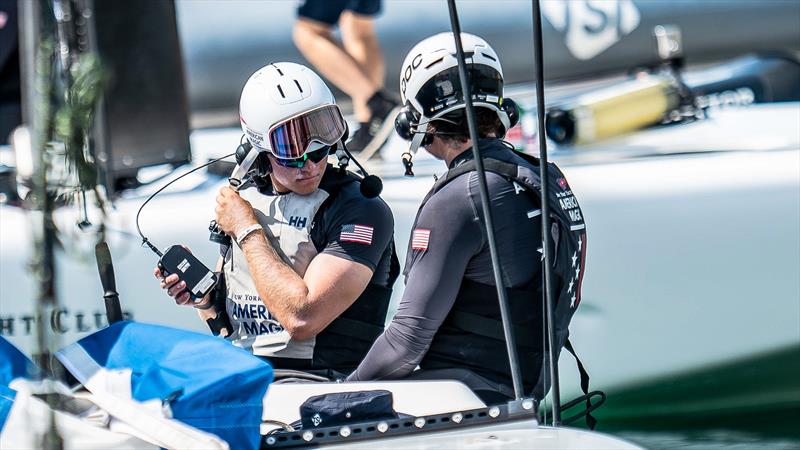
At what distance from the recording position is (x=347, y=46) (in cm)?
506

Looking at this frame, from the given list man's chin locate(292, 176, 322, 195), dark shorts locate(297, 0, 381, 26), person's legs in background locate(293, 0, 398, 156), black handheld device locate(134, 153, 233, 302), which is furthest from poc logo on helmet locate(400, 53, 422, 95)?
dark shorts locate(297, 0, 381, 26)

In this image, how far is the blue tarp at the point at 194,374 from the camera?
173 cm

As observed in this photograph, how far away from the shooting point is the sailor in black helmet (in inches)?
92.2

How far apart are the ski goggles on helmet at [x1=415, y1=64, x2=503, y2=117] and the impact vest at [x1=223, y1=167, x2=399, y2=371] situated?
330 millimetres

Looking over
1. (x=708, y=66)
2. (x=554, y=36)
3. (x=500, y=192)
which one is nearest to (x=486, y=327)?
(x=500, y=192)

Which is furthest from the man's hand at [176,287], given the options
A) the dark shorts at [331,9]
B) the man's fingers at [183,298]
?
the dark shorts at [331,9]

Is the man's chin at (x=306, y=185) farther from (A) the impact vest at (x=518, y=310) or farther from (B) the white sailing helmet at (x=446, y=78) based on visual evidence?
(A) the impact vest at (x=518, y=310)

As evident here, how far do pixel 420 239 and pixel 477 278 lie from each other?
15cm

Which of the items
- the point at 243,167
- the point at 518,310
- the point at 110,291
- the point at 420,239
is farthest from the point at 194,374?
the point at 243,167

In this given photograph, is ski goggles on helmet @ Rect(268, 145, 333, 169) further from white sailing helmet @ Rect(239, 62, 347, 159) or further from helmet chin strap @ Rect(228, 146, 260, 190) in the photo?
helmet chin strap @ Rect(228, 146, 260, 190)

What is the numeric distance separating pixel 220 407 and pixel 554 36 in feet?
12.4

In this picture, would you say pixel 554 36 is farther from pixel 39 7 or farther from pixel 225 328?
pixel 39 7

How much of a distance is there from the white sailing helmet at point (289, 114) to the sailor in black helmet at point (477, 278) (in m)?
0.34

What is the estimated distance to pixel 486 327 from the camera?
2.41 m
